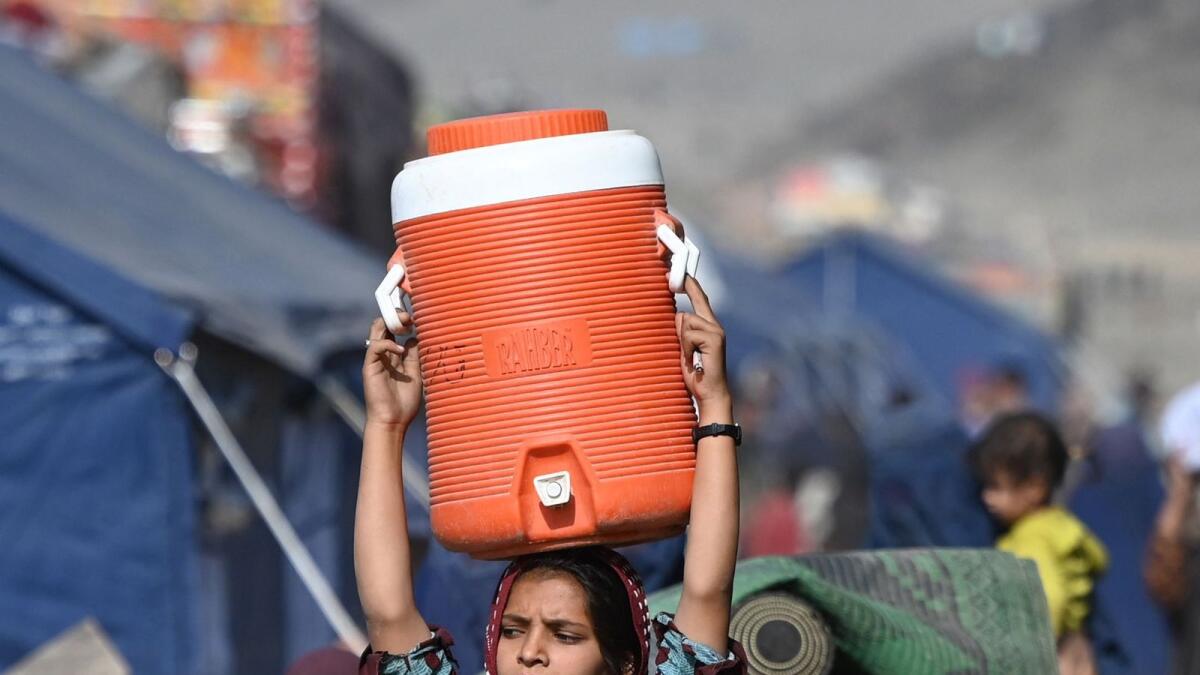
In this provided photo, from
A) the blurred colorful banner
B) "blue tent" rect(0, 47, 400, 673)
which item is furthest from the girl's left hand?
the blurred colorful banner

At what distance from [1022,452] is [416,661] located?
259cm

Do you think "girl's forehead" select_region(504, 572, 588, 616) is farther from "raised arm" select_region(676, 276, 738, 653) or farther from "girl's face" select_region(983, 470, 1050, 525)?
"girl's face" select_region(983, 470, 1050, 525)

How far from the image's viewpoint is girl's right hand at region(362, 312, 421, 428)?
330 centimetres

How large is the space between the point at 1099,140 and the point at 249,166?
69658 mm

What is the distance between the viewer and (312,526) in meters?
6.93

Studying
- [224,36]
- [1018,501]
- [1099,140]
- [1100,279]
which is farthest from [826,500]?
[1099,140]

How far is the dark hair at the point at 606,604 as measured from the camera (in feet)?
10.3

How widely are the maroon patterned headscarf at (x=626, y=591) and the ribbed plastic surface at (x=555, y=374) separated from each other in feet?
0.10

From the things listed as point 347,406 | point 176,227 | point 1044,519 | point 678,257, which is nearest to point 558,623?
point 678,257

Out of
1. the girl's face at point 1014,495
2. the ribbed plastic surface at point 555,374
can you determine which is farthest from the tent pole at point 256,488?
the ribbed plastic surface at point 555,374

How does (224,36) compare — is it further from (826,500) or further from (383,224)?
(826,500)

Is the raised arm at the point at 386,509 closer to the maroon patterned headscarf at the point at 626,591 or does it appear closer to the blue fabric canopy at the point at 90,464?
the maroon patterned headscarf at the point at 626,591

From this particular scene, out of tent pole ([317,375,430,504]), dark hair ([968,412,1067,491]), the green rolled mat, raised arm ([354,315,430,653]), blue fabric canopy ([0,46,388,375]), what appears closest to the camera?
raised arm ([354,315,430,653])

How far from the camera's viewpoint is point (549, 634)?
311 centimetres
